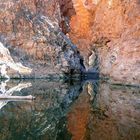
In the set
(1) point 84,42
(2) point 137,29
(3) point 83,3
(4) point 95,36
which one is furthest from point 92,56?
(2) point 137,29

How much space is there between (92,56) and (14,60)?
47.1 ft

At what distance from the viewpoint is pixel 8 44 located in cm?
3039

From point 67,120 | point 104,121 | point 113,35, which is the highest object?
point 113,35

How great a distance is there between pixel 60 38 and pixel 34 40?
8.80ft

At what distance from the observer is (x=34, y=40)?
31062 millimetres

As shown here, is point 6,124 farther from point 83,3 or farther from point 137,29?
point 83,3

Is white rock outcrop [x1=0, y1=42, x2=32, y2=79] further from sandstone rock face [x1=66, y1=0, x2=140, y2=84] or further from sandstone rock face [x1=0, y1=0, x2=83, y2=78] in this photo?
sandstone rock face [x1=66, y1=0, x2=140, y2=84]

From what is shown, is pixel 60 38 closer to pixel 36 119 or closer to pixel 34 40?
pixel 34 40

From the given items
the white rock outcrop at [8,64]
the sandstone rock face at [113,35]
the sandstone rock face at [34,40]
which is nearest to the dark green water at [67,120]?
the sandstone rock face at [113,35]

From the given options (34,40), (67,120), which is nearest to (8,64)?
(34,40)

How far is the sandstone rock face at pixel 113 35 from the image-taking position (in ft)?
88.6

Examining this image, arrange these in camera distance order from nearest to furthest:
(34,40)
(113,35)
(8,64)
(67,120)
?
(67,120) → (8,64) → (34,40) → (113,35)

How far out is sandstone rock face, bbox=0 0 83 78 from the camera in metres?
30.1

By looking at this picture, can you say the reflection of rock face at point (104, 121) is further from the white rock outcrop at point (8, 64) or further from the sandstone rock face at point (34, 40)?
the sandstone rock face at point (34, 40)
